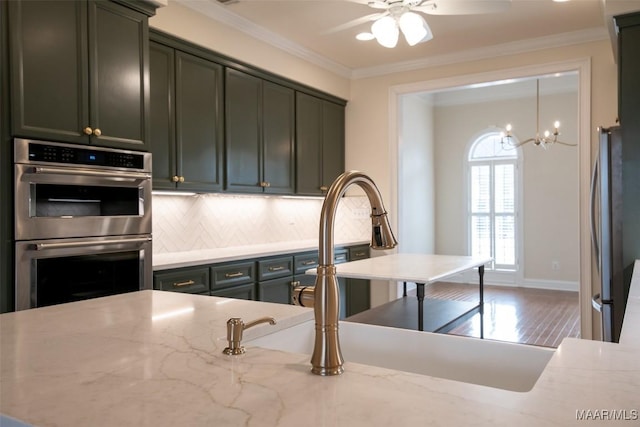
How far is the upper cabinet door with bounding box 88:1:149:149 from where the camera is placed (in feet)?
8.43

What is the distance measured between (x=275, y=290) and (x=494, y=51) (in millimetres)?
3093

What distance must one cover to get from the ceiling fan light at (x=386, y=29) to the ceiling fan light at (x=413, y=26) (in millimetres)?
51

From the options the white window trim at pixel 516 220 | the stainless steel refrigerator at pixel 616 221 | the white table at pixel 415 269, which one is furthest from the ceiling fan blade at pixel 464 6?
the white window trim at pixel 516 220

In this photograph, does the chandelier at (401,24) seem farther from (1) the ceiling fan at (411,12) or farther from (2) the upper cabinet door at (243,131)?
(2) the upper cabinet door at (243,131)

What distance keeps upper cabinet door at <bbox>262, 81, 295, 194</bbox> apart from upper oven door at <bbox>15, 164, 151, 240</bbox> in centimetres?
163

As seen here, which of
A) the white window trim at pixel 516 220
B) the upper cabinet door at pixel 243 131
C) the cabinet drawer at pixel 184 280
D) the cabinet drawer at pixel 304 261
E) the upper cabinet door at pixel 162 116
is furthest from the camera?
the white window trim at pixel 516 220

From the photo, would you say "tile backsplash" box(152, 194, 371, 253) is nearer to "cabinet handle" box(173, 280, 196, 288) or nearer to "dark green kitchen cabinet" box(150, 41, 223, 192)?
"dark green kitchen cabinet" box(150, 41, 223, 192)

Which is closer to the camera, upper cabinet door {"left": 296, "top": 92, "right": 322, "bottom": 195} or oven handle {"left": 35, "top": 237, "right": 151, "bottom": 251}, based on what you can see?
oven handle {"left": 35, "top": 237, "right": 151, "bottom": 251}

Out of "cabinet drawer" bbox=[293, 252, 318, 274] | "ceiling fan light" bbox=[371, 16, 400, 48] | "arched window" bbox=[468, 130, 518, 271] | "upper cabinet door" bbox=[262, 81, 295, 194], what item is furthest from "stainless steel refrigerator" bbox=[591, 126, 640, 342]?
"arched window" bbox=[468, 130, 518, 271]

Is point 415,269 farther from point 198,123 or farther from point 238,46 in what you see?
point 238,46

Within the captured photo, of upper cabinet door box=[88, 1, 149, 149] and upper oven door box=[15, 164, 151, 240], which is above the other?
upper cabinet door box=[88, 1, 149, 149]

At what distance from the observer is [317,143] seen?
502 centimetres

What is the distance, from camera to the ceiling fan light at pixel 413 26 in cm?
Answer: 282
